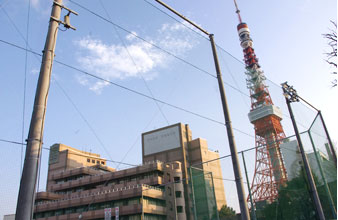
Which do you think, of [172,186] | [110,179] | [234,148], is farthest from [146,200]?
[234,148]

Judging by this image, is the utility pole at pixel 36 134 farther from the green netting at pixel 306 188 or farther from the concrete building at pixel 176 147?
the concrete building at pixel 176 147

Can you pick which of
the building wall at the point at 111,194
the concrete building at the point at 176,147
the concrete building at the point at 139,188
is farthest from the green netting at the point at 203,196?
the concrete building at the point at 176,147

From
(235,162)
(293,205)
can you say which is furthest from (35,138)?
(293,205)

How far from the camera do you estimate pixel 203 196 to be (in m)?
16.6

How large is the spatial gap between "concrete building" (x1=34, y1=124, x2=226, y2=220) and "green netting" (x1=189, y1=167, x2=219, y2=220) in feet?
69.1

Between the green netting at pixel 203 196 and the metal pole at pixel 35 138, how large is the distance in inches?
506

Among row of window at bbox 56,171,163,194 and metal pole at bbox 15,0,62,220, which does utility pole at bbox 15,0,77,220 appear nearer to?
metal pole at bbox 15,0,62,220

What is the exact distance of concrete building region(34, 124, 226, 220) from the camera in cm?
4772

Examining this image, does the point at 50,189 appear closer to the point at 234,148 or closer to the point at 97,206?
the point at 97,206

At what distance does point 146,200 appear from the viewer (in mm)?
47312

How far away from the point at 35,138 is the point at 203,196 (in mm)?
13153

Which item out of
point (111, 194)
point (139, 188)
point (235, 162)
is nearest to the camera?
point (235, 162)

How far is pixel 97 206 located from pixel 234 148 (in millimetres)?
48227

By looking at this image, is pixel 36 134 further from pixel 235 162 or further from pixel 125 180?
pixel 125 180
